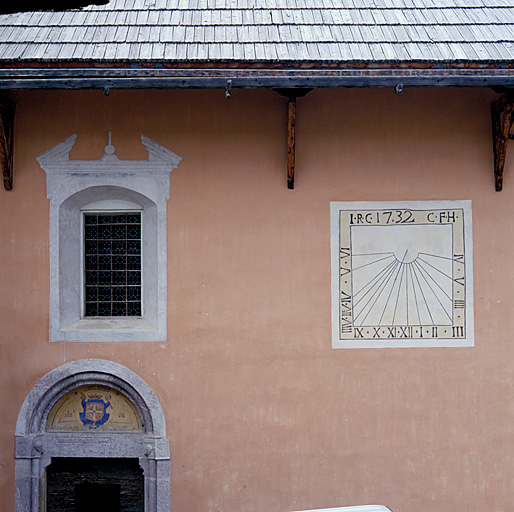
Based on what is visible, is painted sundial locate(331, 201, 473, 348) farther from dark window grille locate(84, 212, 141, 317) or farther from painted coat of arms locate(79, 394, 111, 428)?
painted coat of arms locate(79, 394, 111, 428)

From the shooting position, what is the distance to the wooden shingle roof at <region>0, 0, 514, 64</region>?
4414 millimetres

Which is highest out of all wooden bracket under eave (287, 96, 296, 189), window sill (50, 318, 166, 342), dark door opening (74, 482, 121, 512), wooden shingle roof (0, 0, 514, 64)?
wooden shingle roof (0, 0, 514, 64)

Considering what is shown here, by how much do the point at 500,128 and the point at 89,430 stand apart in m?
4.46

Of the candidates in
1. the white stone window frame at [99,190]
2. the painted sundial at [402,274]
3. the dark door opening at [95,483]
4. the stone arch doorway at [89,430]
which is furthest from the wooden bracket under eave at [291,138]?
the dark door opening at [95,483]

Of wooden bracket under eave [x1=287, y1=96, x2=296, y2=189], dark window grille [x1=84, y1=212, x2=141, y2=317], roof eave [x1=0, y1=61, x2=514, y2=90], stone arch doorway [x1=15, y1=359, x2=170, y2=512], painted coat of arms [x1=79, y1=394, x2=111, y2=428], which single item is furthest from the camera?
dark window grille [x1=84, y1=212, x2=141, y2=317]

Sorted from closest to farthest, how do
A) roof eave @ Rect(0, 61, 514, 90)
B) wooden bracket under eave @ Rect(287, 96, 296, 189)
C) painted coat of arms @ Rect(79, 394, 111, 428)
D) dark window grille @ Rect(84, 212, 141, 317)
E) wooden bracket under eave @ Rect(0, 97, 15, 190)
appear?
roof eave @ Rect(0, 61, 514, 90)
wooden bracket under eave @ Rect(287, 96, 296, 189)
wooden bracket under eave @ Rect(0, 97, 15, 190)
painted coat of arms @ Rect(79, 394, 111, 428)
dark window grille @ Rect(84, 212, 141, 317)

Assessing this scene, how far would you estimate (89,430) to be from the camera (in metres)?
5.17

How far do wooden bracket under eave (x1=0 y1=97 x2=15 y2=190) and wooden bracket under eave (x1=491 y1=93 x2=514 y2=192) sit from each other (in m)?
4.21

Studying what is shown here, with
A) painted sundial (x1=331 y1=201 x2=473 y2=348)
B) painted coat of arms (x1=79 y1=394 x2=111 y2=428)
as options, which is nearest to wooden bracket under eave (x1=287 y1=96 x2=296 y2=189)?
painted sundial (x1=331 y1=201 x2=473 y2=348)

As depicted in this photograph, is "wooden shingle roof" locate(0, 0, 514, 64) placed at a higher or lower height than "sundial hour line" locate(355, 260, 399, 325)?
higher

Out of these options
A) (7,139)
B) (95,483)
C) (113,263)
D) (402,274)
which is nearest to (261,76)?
(402,274)

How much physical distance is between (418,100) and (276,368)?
2.67m

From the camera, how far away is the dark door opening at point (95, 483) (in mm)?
5191

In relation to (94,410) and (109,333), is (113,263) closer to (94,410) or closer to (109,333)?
(109,333)
